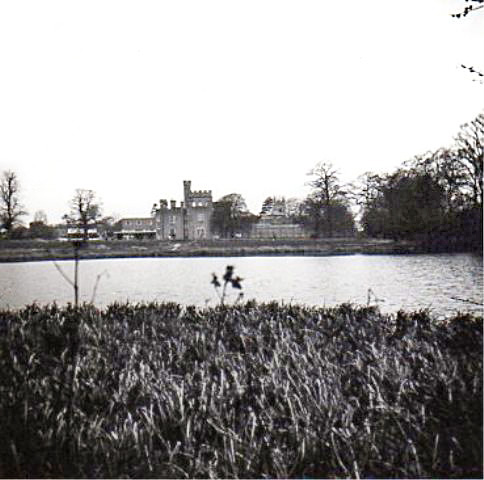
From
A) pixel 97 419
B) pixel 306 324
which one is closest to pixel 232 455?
pixel 97 419

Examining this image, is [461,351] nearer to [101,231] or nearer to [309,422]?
[309,422]

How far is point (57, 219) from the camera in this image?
3314mm

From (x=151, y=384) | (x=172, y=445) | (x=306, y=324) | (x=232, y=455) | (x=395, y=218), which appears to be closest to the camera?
(x=232, y=455)

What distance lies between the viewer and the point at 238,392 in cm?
255

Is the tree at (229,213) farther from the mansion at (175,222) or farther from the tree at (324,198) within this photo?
the tree at (324,198)

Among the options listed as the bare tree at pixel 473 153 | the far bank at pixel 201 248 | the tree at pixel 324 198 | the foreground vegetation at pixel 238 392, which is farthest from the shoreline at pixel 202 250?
the bare tree at pixel 473 153

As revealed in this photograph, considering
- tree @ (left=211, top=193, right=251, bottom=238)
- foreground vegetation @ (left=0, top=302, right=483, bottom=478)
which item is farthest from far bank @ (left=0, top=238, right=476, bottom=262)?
foreground vegetation @ (left=0, top=302, right=483, bottom=478)

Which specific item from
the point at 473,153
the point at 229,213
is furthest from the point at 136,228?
the point at 473,153

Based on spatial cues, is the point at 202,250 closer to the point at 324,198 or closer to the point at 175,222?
the point at 175,222

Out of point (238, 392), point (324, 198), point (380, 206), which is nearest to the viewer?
point (238, 392)

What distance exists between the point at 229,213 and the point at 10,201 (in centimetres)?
148

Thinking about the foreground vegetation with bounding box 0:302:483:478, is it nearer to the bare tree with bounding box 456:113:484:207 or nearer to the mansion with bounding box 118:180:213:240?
the mansion with bounding box 118:180:213:240

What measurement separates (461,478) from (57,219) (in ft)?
9.16

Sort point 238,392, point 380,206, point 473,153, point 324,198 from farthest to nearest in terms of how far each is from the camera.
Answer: point 324,198 < point 380,206 < point 473,153 < point 238,392
